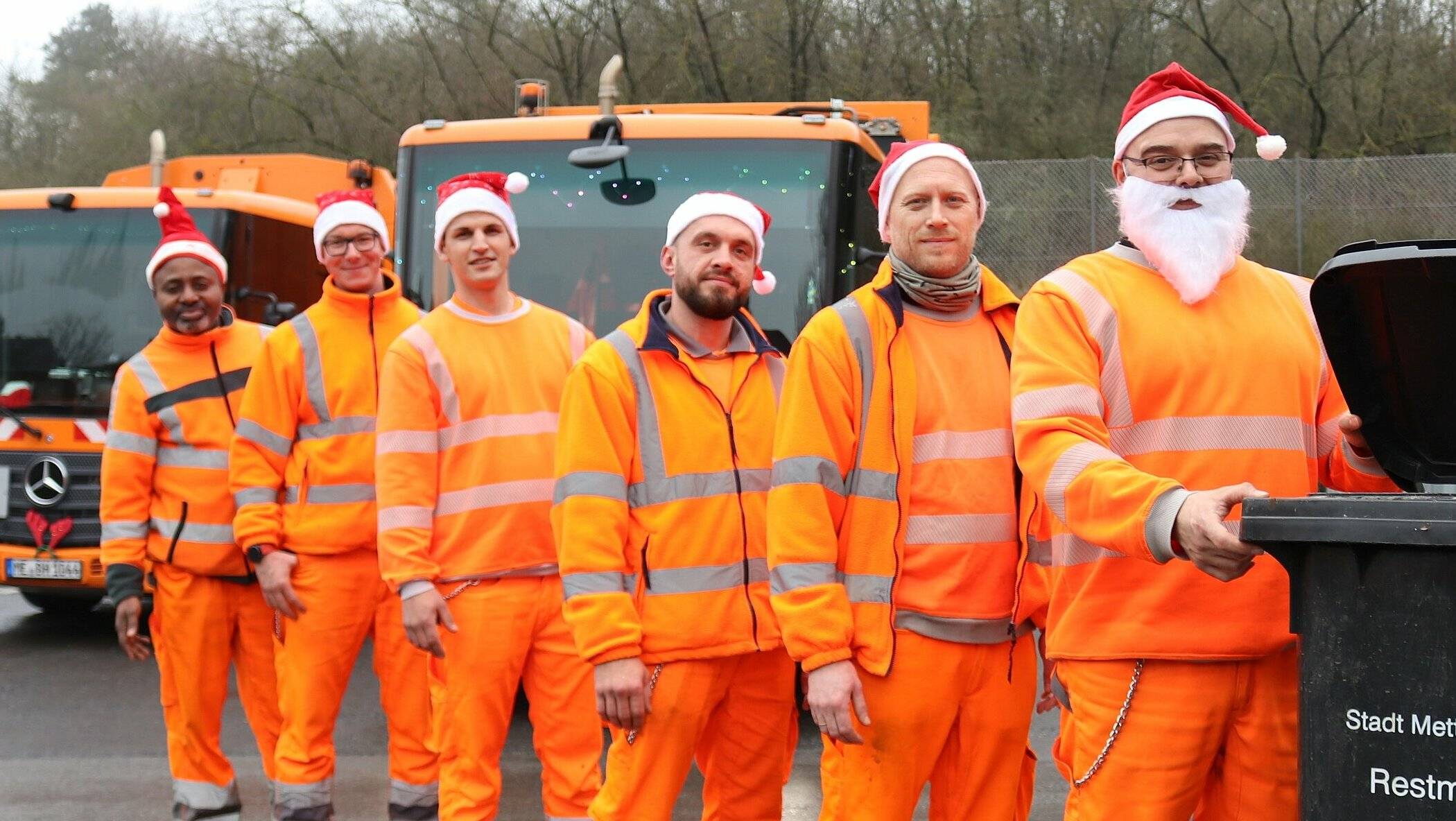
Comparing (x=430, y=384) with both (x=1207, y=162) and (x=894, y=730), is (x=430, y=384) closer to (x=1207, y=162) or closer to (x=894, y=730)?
(x=894, y=730)

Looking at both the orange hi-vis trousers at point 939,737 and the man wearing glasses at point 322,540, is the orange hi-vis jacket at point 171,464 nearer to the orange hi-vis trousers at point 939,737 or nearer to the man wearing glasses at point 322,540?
the man wearing glasses at point 322,540

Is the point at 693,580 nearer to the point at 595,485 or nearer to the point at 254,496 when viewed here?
the point at 595,485

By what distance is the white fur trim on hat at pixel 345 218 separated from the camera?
535cm

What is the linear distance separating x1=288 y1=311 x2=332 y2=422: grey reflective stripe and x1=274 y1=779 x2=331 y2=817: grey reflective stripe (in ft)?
3.82

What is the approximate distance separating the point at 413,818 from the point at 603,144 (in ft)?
11.8

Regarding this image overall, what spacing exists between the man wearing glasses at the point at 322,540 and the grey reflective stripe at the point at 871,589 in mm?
2037

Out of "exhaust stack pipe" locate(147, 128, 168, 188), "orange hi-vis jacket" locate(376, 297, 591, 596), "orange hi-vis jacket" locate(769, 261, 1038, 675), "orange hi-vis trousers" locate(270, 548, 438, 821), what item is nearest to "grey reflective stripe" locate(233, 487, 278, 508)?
"orange hi-vis trousers" locate(270, 548, 438, 821)

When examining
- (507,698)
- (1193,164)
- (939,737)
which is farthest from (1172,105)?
(507,698)

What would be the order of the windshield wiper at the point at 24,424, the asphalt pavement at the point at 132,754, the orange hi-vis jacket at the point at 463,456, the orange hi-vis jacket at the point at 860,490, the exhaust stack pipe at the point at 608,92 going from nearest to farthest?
1. the orange hi-vis jacket at the point at 860,490
2. the orange hi-vis jacket at the point at 463,456
3. the asphalt pavement at the point at 132,754
4. the exhaust stack pipe at the point at 608,92
5. the windshield wiper at the point at 24,424

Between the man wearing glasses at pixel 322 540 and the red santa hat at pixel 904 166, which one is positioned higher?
the red santa hat at pixel 904 166

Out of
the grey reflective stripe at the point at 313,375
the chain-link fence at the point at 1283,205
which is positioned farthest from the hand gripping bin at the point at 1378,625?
the chain-link fence at the point at 1283,205

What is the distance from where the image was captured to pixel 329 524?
5.04 meters

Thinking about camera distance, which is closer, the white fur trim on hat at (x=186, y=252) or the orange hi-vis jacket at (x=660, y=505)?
the orange hi-vis jacket at (x=660, y=505)

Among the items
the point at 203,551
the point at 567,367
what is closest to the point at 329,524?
the point at 203,551
